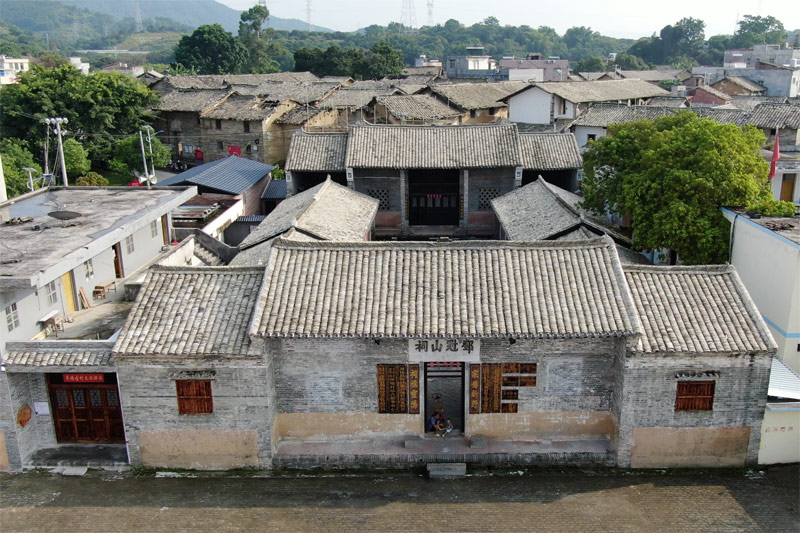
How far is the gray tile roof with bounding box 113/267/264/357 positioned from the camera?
15711 mm

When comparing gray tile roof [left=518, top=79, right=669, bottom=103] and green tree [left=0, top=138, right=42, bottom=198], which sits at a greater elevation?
gray tile roof [left=518, top=79, right=669, bottom=103]

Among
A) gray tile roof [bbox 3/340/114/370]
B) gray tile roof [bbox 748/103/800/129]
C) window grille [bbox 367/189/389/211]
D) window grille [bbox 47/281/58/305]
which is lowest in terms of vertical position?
window grille [bbox 367/189/389/211]

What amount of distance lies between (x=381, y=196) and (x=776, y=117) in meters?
22.7

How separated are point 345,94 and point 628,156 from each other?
120 feet

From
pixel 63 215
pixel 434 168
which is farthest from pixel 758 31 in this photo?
pixel 63 215

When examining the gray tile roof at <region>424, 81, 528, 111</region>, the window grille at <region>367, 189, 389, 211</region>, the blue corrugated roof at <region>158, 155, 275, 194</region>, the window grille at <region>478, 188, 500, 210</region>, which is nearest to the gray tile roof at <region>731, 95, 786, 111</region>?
the gray tile roof at <region>424, 81, 528, 111</region>

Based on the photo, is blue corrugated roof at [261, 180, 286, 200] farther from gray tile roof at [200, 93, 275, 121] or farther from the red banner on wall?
the red banner on wall

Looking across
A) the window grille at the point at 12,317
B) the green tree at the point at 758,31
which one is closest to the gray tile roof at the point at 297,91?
the window grille at the point at 12,317

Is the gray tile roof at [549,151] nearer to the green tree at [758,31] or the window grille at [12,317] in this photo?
the window grille at [12,317]

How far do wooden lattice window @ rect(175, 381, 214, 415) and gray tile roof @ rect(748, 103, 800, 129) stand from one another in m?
34.7

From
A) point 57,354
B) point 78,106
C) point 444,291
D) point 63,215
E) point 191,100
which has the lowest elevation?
point 57,354

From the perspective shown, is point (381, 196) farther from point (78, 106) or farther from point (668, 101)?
point (668, 101)

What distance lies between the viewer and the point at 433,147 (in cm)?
3600

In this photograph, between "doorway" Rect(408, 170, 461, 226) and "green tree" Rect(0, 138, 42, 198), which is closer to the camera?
"green tree" Rect(0, 138, 42, 198)
